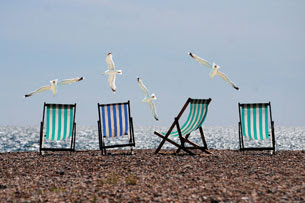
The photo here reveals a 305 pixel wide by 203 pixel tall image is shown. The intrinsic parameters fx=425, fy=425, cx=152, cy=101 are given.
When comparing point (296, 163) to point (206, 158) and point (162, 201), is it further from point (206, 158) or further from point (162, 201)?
point (162, 201)

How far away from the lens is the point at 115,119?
862cm

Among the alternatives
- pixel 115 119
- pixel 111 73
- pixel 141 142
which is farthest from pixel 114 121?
pixel 141 142

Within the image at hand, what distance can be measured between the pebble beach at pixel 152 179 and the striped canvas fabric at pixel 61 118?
674 millimetres

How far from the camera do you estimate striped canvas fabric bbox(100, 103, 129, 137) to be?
859 cm

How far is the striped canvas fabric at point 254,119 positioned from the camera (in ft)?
29.7

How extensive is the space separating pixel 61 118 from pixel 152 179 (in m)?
3.60

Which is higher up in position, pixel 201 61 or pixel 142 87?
pixel 201 61

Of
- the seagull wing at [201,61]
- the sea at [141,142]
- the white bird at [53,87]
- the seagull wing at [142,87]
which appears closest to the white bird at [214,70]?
the seagull wing at [201,61]

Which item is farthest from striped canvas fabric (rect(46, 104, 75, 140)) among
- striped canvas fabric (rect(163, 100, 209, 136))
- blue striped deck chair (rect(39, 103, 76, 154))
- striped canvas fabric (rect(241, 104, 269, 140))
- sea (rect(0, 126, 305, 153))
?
sea (rect(0, 126, 305, 153))

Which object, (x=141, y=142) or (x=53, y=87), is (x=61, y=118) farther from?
(x=141, y=142)

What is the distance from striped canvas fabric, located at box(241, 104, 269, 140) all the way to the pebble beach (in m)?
0.76

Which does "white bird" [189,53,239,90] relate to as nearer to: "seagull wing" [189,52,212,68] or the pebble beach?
"seagull wing" [189,52,212,68]

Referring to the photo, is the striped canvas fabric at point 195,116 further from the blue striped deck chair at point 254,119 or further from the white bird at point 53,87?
the white bird at point 53,87

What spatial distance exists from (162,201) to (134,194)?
1.54 ft
